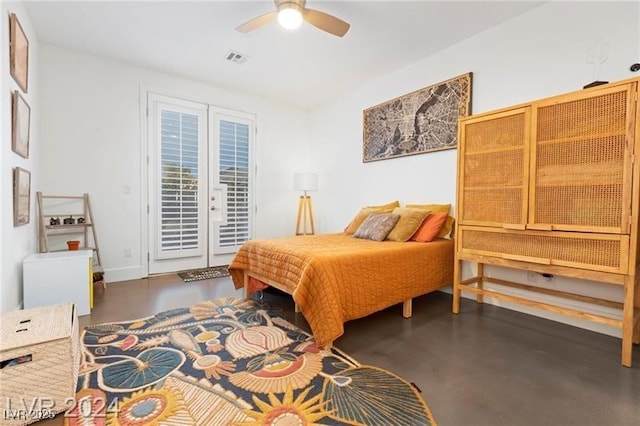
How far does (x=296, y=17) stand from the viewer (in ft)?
7.45

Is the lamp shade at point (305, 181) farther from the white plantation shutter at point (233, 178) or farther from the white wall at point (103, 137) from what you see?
the white wall at point (103, 137)

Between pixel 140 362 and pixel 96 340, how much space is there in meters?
0.56

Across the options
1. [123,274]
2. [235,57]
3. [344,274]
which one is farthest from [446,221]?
[123,274]

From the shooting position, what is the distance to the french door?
391 centimetres

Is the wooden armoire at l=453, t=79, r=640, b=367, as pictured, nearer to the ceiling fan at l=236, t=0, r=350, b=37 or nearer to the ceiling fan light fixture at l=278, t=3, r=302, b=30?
the ceiling fan at l=236, t=0, r=350, b=37

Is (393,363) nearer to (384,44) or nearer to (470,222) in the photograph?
(470,222)

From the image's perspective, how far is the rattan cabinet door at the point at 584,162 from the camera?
1791 millimetres

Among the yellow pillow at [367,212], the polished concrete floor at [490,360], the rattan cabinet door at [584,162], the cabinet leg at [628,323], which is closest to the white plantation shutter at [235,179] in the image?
the polished concrete floor at [490,360]

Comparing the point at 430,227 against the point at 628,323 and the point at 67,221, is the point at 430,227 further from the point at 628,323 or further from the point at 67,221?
the point at 67,221

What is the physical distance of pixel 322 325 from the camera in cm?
191

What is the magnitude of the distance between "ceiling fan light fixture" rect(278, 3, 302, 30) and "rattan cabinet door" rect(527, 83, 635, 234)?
1.92 metres

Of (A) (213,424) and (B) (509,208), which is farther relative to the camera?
(B) (509,208)

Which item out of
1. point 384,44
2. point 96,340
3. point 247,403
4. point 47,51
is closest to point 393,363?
point 247,403

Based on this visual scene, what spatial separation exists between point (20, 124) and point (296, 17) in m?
2.42
